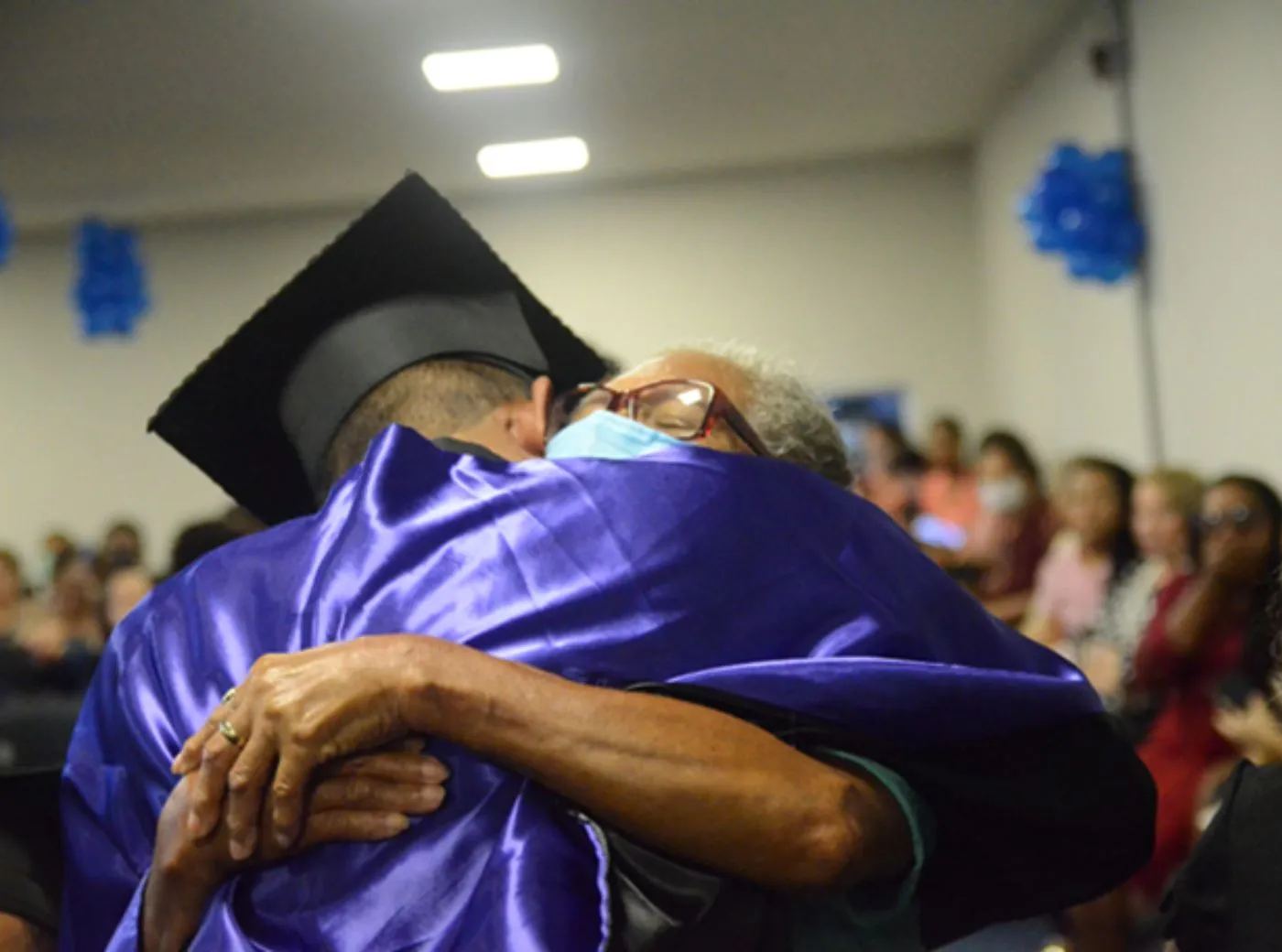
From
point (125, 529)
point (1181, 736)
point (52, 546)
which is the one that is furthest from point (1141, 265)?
point (52, 546)

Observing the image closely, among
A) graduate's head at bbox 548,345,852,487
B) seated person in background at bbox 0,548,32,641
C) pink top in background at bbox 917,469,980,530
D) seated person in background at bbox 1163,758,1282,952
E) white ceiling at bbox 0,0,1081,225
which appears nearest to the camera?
seated person in background at bbox 1163,758,1282,952

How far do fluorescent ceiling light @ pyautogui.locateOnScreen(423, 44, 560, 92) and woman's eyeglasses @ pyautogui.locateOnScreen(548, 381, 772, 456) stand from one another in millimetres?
2931

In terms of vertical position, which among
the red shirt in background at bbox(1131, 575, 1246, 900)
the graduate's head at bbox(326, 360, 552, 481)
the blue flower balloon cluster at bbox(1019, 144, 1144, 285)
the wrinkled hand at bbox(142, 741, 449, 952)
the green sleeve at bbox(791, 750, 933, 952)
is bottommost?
the red shirt in background at bbox(1131, 575, 1246, 900)

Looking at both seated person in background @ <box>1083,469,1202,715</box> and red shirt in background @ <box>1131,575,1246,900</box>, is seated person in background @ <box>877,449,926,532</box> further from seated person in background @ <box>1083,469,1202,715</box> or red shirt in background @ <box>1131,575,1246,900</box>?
red shirt in background @ <box>1131,575,1246,900</box>

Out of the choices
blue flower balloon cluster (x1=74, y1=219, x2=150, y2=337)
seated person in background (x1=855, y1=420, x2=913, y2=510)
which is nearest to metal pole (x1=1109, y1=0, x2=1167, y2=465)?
seated person in background (x1=855, y1=420, x2=913, y2=510)

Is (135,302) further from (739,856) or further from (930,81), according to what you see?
(739,856)

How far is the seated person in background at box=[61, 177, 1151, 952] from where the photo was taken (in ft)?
3.34

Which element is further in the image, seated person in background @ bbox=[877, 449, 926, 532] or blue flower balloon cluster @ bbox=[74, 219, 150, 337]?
seated person in background @ bbox=[877, 449, 926, 532]

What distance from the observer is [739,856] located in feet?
3.35

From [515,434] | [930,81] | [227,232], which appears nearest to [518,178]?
[227,232]

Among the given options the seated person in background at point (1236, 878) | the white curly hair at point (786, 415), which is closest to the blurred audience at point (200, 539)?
the white curly hair at point (786, 415)

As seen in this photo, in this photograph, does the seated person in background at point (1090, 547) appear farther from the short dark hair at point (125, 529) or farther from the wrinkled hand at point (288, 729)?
the short dark hair at point (125, 529)

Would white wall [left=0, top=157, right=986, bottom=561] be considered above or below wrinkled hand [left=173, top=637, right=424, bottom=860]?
above

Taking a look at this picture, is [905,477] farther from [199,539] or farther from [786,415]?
[786,415]
